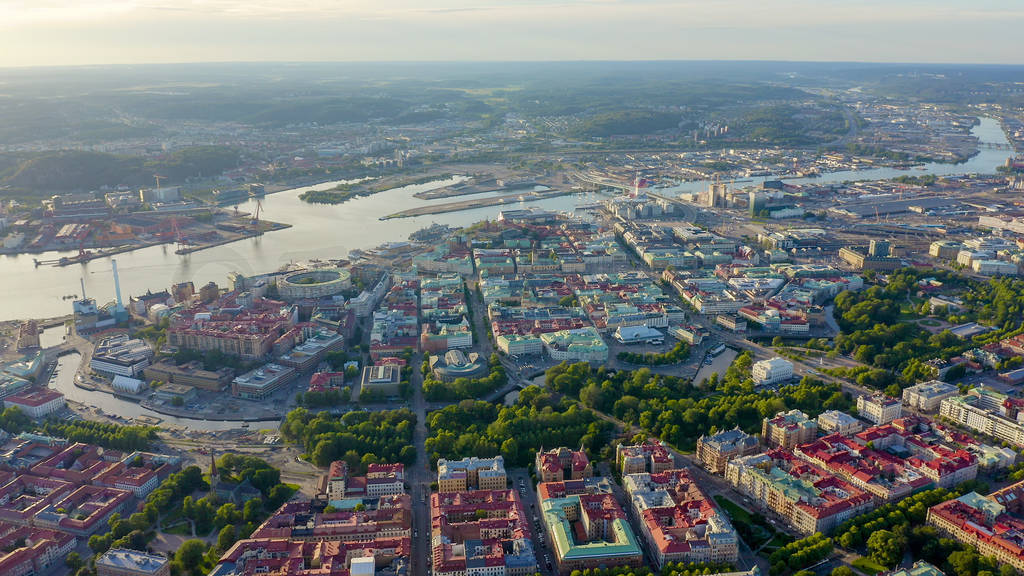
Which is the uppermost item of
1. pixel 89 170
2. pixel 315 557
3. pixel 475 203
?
pixel 89 170

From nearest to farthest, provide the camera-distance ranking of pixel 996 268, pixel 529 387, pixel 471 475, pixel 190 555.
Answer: pixel 190 555
pixel 471 475
pixel 529 387
pixel 996 268

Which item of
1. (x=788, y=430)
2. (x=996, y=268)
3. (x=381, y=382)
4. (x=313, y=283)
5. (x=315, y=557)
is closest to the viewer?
(x=315, y=557)

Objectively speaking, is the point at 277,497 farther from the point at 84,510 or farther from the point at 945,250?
the point at 945,250

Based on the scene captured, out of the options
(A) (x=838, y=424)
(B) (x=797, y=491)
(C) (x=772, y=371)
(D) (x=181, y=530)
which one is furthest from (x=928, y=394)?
(D) (x=181, y=530)

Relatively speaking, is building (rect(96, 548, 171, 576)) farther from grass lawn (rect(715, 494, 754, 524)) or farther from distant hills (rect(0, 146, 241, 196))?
distant hills (rect(0, 146, 241, 196))

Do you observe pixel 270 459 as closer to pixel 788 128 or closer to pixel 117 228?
pixel 117 228

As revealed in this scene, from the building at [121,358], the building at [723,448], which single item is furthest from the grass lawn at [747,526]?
the building at [121,358]

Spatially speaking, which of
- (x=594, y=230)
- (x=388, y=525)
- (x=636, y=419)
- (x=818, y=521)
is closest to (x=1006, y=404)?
(x=818, y=521)

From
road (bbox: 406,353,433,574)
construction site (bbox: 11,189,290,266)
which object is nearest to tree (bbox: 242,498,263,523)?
road (bbox: 406,353,433,574)

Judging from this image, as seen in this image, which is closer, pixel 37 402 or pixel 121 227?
pixel 37 402

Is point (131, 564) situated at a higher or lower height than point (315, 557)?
lower
